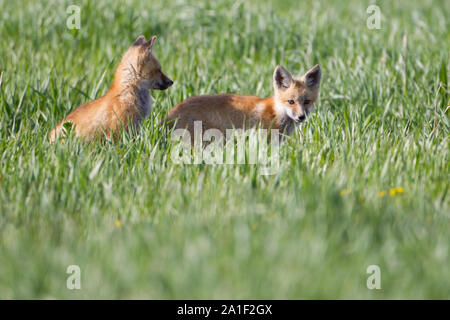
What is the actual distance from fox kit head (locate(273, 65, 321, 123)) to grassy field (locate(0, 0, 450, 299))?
276 millimetres

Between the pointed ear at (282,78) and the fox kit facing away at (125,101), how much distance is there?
50.2 inches

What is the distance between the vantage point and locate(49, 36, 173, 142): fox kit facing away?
18.8ft

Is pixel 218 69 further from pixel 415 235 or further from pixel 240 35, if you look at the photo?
pixel 415 235

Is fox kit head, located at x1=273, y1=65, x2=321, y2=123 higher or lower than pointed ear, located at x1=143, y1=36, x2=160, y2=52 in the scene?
lower

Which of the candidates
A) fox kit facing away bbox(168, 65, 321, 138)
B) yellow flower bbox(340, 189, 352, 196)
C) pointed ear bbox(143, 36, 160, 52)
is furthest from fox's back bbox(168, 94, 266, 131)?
yellow flower bbox(340, 189, 352, 196)

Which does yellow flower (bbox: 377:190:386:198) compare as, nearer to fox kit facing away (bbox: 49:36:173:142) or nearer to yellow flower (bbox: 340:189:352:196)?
yellow flower (bbox: 340:189:352:196)

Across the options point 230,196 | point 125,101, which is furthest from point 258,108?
point 230,196

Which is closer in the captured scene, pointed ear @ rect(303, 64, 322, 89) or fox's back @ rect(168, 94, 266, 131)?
fox's back @ rect(168, 94, 266, 131)

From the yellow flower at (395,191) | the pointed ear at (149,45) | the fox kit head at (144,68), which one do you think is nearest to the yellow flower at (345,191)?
the yellow flower at (395,191)

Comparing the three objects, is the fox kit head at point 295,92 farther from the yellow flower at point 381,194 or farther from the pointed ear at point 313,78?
the yellow flower at point 381,194

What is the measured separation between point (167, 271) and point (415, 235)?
66.2 inches

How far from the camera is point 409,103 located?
6.82 meters

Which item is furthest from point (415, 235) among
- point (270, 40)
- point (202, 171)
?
point (270, 40)

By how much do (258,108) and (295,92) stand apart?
18.6 inches
